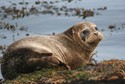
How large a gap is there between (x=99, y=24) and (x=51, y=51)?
1535 cm

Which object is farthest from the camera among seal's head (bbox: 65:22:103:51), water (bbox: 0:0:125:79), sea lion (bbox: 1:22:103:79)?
water (bbox: 0:0:125:79)

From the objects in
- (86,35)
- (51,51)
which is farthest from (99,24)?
(51,51)

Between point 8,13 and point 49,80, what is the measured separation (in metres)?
21.0

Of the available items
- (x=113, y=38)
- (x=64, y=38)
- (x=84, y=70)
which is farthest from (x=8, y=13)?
(x=84, y=70)

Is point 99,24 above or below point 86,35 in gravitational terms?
below

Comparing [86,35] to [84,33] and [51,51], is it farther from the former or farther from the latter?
[51,51]

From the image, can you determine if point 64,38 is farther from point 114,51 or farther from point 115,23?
point 115,23

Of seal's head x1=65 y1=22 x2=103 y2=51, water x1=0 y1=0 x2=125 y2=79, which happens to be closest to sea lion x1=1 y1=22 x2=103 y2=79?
seal's head x1=65 y1=22 x2=103 y2=51

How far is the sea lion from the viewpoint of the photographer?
1078 centimetres

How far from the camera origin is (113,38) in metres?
23.3

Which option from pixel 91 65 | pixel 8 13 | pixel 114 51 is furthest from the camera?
pixel 8 13

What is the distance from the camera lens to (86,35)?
12.7 meters

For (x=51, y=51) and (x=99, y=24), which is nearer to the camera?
(x=51, y=51)

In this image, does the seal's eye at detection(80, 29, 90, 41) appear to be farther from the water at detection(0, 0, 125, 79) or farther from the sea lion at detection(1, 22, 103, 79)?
the water at detection(0, 0, 125, 79)
